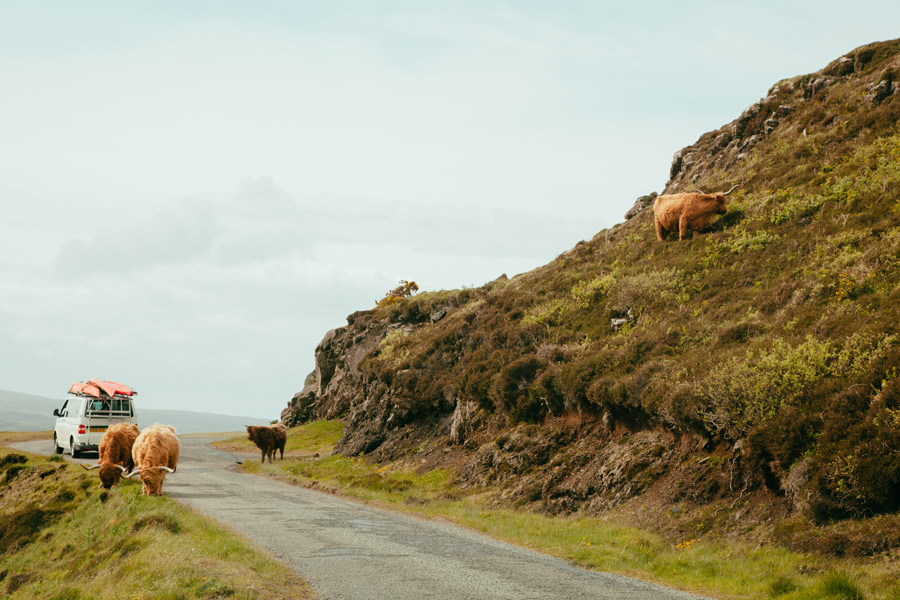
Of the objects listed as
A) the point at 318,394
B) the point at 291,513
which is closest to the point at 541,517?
the point at 291,513

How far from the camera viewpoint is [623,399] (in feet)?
61.6

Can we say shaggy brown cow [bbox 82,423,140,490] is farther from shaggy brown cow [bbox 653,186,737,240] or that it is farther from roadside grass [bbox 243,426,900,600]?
shaggy brown cow [bbox 653,186,737,240]

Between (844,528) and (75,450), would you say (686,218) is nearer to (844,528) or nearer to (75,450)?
(844,528)

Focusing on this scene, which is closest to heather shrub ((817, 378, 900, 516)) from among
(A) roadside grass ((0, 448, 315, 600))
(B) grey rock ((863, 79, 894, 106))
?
(A) roadside grass ((0, 448, 315, 600))

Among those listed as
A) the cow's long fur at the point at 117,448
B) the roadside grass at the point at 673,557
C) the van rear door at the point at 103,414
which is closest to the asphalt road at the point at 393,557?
the roadside grass at the point at 673,557

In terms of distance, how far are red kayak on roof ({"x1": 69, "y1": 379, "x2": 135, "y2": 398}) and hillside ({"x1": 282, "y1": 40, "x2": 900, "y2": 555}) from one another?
37.1ft

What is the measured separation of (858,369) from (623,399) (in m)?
6.49

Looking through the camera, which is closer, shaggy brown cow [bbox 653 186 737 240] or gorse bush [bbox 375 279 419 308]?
shaggy brown cow [bbox 653 186 737 240]

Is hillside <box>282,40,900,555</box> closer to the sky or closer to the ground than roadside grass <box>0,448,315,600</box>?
closer to the sky

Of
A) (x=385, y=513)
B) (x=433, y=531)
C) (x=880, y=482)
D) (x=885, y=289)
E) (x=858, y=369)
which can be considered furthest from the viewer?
(x=385, y=513)

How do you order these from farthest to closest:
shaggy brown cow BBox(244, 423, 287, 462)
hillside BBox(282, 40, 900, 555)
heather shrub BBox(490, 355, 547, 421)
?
shaggy brown cow BBox(244, 423, 287, 462) → heather shrub BBox(490, 355, 547, 421) → hillside BBox(282, 40, 900, 555)

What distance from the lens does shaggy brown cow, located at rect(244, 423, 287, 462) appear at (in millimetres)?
35938

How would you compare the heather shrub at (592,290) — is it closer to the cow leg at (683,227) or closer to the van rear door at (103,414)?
the cow leg at (683,227)

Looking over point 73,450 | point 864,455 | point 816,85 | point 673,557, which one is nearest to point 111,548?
point 673,557
